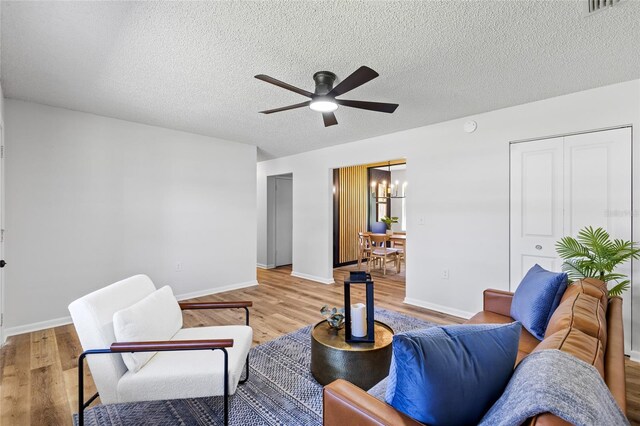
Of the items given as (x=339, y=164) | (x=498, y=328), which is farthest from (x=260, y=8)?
(x=339, y=164)

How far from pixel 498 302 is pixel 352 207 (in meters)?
4.90

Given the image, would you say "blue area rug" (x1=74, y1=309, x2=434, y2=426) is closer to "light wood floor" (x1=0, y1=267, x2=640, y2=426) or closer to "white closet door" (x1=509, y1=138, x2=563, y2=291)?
"light wood floor" (x1=0, y1=267, x2=640, y2=426)

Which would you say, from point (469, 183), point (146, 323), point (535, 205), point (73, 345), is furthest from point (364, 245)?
point (146, 323)

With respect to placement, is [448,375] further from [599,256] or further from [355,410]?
[599,256]

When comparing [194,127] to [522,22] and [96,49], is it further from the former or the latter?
[522,22]

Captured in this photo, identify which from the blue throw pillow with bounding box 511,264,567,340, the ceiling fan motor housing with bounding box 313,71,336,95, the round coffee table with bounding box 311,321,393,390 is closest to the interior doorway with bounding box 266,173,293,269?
the ceiling fan motor housing with bounding box 313,71,336,95

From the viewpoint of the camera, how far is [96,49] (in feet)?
7.02

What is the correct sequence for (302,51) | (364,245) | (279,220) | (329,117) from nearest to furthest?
1. (302,51)
2. (329,117)
3. (364,245)
4. (279,220)

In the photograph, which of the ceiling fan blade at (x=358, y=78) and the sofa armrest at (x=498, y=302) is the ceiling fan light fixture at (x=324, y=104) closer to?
the ceiling fan blade at (x=358, y=78)

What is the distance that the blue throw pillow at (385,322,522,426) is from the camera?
3.01 ft

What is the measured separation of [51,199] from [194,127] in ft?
5.94

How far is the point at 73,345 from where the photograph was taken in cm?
286

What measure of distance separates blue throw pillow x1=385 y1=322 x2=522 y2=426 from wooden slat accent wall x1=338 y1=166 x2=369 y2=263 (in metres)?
5.97

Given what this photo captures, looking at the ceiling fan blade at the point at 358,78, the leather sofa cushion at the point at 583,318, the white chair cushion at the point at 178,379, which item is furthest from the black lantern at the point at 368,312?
the ceiling fan blade at the point at 358,78
